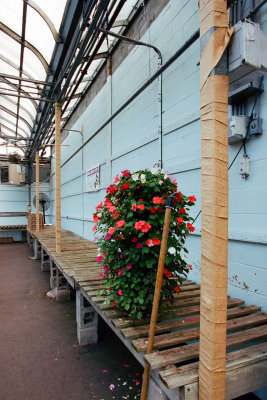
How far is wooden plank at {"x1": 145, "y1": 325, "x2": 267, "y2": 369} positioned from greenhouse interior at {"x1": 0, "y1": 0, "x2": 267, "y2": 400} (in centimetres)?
1

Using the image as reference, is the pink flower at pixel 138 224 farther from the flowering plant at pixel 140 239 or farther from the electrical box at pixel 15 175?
the electrical box at pixel 15 175

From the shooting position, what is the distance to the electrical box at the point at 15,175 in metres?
15.6

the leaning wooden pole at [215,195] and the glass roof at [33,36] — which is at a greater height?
the glass roof at [33,36]

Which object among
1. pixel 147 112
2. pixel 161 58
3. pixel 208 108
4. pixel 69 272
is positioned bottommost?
pixel 69 272

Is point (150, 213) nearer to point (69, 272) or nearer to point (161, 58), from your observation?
point (69, 272)

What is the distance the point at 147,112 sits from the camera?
178 inches

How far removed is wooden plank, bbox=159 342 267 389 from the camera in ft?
4.67

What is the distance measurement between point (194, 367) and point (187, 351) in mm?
199

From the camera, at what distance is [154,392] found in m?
1.69

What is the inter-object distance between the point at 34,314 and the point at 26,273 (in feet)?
11.6

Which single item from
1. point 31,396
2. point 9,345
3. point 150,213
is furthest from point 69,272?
point 150,213

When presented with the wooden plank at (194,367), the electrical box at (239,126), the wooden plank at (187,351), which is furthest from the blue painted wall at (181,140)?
the wooden plank at (194,367)

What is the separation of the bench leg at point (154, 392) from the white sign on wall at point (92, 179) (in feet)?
18.8

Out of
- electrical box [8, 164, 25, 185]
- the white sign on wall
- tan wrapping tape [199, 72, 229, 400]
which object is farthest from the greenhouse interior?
electrical box [8, 164, 25, 185]
